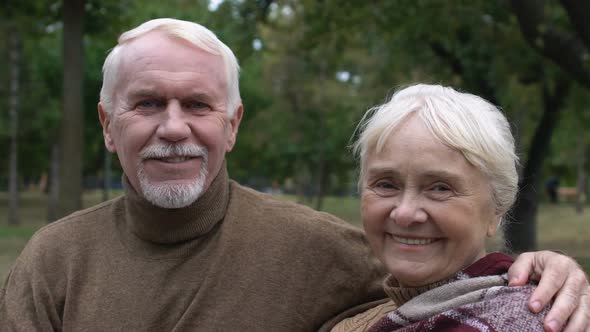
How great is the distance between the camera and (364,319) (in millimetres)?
2615

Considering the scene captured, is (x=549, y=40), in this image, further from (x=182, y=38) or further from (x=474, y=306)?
(x=474, y=306)

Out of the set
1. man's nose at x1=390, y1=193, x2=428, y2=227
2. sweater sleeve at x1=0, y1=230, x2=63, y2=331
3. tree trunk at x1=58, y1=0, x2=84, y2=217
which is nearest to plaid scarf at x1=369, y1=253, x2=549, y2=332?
man's nose at x1=390, y1=193, x2=428, y2=227

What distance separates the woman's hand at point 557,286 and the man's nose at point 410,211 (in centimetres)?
31

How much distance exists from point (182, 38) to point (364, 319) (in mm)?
1242

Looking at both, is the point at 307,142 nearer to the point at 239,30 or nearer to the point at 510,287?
the point at 239,30

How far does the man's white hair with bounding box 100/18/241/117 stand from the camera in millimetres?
2689

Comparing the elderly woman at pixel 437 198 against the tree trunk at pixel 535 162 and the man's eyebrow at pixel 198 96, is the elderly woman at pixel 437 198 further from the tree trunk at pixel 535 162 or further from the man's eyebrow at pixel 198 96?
the tree trunk at pixel 535 162

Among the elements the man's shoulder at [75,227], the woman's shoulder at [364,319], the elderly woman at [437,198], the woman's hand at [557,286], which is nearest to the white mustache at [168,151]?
the man's shoulder at [75,227]

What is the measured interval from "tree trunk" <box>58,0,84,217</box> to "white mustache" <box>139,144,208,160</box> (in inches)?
305

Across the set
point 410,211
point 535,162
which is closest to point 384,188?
point 410,211

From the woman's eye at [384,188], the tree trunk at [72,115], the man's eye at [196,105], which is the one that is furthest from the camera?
the tree trunk at [72,115]

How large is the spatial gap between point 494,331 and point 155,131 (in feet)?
4.59

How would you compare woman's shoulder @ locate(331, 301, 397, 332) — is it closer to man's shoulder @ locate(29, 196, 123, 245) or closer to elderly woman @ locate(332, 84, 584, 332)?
elderly woman @ locate(332, 84, 584, 332)

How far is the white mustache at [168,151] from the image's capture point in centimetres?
260
